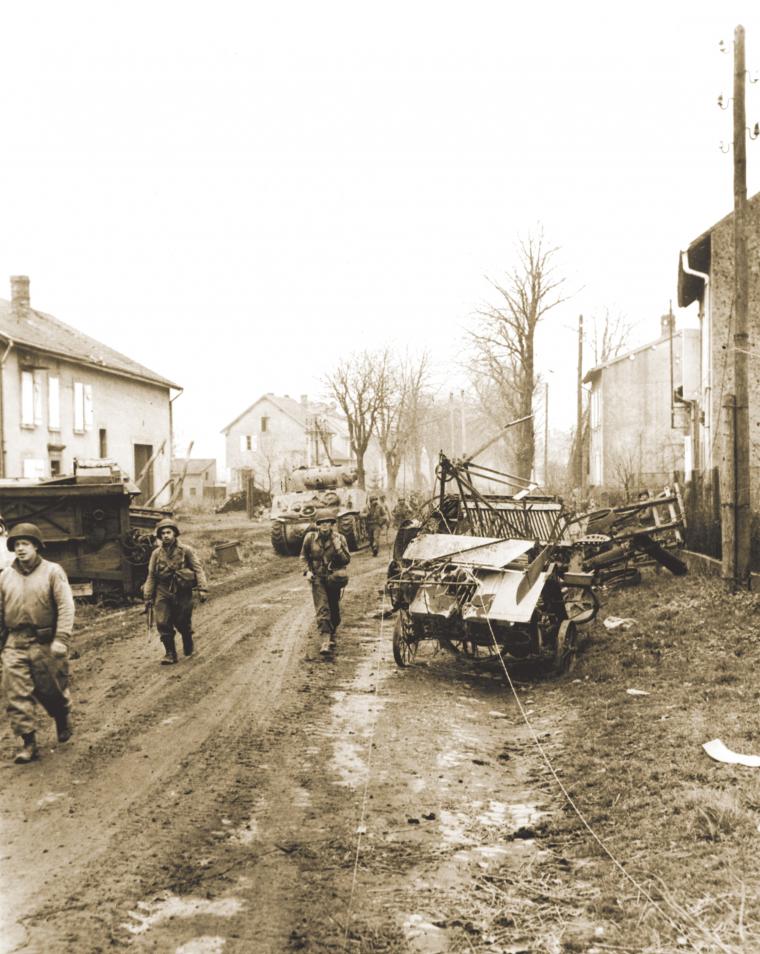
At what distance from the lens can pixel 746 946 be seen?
4.12 metres

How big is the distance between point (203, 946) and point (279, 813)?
179cm

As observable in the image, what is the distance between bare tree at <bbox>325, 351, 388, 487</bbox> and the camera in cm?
4297

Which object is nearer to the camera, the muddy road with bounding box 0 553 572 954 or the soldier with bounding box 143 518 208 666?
the muddy road with bounding box 0 553 572 954

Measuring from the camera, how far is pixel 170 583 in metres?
11.0

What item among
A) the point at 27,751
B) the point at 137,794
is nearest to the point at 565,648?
the point at 137,794

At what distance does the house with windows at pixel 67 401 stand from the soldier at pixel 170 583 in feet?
48.4

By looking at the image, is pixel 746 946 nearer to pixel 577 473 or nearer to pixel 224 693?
pixel 224 693

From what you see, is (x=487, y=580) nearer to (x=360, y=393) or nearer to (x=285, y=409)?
(x=360, y=393)

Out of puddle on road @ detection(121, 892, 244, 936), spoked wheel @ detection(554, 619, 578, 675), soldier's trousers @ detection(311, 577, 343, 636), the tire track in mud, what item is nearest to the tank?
soldier's trousers @ detection(311, 577, 343, 636)

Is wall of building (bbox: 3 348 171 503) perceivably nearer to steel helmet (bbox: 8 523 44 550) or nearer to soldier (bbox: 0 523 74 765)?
steel helmet (bbox: 8 523 44 550)

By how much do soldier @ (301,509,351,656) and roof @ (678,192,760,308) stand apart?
11.2 m

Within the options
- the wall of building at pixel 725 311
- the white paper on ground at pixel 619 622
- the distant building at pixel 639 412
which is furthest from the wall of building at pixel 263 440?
the white paper on ground at pixel 619 622

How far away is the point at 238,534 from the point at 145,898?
88.3ft

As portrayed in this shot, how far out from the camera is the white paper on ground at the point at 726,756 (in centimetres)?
674
